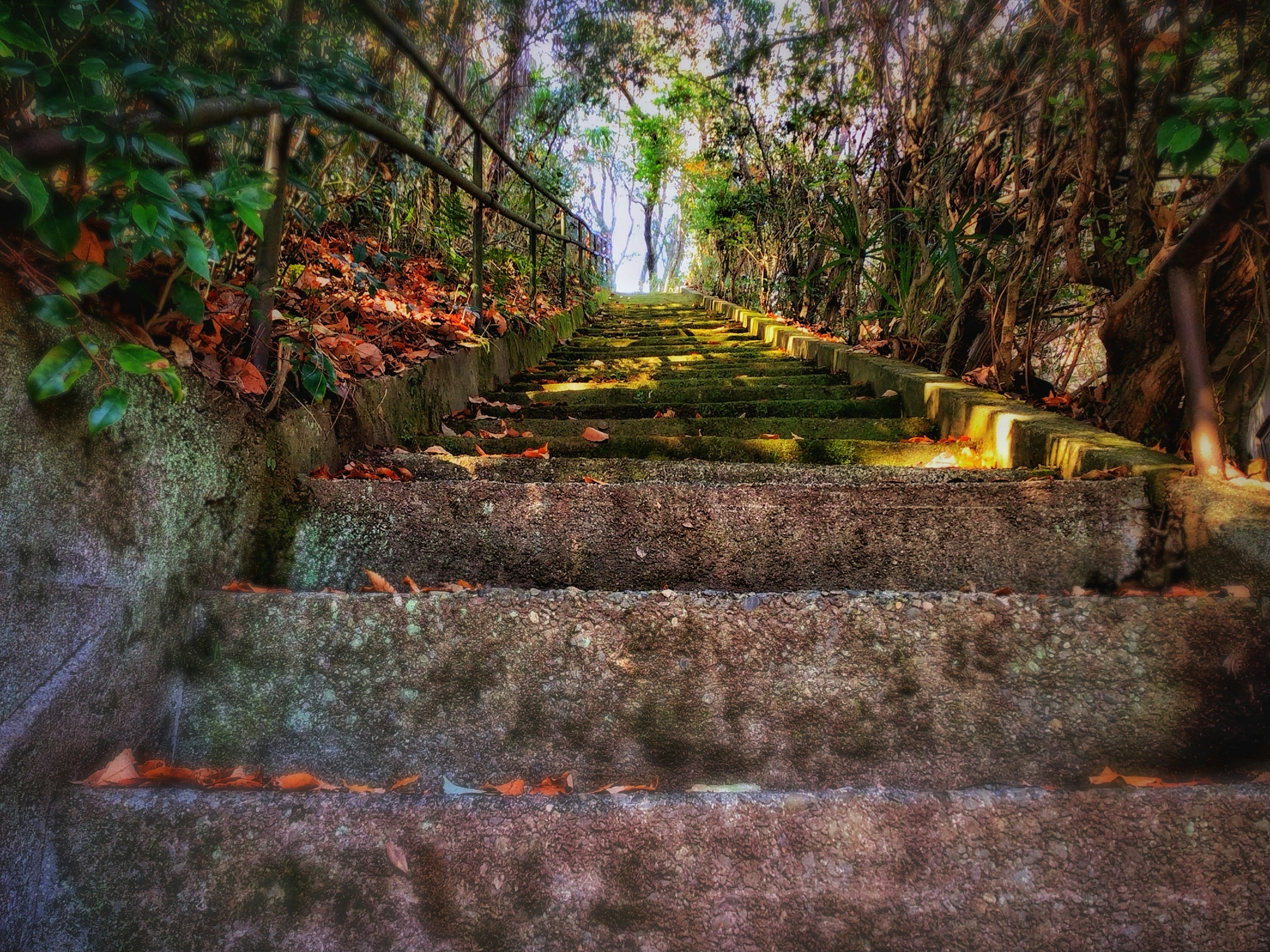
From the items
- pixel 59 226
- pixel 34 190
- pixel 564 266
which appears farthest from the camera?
pixel 564 266

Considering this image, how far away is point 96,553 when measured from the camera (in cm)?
117

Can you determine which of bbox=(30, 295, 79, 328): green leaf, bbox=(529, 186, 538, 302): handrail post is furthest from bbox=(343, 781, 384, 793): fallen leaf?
bbox=(529, 186, 538, 302): handrail post

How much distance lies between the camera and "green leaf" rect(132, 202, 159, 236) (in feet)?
3.50

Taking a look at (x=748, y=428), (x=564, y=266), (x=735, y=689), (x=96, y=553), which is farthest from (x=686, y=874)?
(x=564, y=266)

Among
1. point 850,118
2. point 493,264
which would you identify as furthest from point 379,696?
→ point 850,118

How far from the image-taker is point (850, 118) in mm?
5641

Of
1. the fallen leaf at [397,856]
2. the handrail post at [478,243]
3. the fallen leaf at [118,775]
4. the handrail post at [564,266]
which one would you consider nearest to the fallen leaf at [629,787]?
the fallen leaf at [397,856]

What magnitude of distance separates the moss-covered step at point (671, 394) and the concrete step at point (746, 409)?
42mm

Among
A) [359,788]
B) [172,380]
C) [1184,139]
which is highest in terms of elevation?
[1184,139]

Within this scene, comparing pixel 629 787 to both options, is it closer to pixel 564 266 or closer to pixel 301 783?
pixel 301 783

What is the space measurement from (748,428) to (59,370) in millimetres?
2215

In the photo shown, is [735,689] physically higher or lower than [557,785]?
higher

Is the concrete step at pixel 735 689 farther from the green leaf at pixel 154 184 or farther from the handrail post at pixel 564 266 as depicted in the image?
the handrail post at pixel 564 266

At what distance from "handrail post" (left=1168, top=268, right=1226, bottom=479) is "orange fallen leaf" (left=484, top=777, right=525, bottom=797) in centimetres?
146
